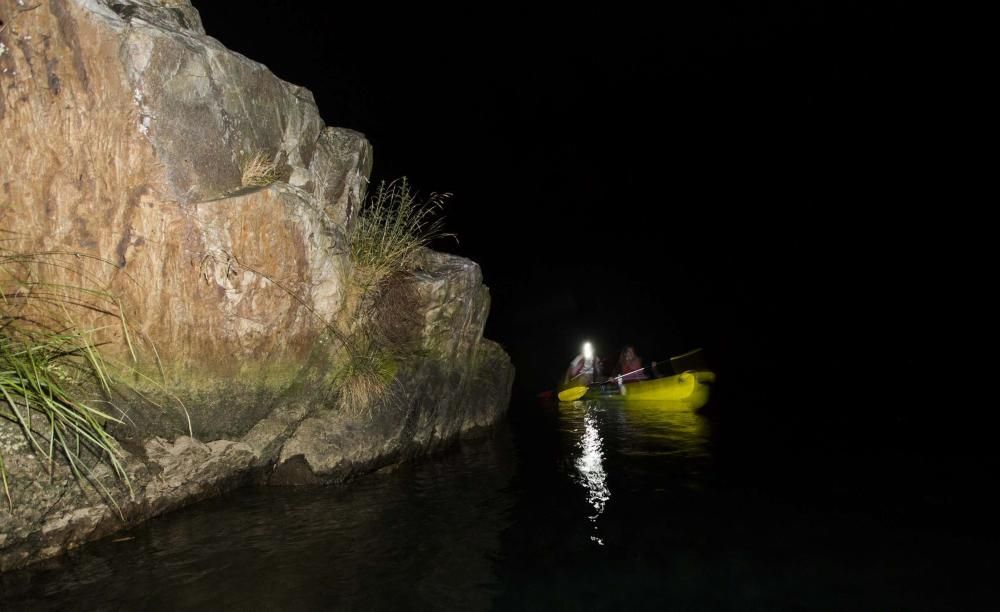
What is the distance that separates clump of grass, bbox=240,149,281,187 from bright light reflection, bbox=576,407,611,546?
4.14m

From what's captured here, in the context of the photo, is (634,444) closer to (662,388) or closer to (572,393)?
(662,388)

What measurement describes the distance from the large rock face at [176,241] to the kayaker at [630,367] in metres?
8.89

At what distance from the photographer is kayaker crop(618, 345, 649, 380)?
542 inches

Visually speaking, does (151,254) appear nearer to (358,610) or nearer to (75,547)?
(75,547)

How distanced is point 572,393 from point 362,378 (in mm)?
8948

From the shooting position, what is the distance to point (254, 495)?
521 centimetres

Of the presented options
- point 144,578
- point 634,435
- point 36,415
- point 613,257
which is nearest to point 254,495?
point 144,578

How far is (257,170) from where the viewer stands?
5.12 m

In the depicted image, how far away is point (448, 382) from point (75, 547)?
171 inches

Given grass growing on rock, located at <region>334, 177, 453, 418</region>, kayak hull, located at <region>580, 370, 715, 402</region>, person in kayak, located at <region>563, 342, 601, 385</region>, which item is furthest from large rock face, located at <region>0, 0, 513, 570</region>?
person in kayak, located at <region>563, 342, 601, 385</region>

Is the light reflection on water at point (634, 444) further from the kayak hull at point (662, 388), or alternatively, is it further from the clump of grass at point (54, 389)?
the clump of grass at point (54, 389)

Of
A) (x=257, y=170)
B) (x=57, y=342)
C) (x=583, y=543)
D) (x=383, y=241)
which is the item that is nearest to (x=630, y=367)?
(x=383, y=241)

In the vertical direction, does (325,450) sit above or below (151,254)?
below

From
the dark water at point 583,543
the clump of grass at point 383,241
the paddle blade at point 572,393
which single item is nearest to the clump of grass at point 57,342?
the dark water at point 583,543
